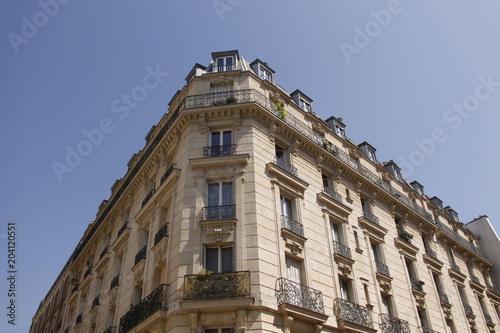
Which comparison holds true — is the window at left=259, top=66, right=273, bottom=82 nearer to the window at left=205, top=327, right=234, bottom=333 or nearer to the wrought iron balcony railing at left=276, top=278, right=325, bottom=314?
the wrought iron balcony railing at left=276, top=278, right=325, bottom=314

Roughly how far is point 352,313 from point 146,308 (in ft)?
25.2

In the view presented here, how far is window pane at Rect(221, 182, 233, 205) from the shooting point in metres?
15.3

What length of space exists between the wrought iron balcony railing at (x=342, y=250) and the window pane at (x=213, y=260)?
5663 mm

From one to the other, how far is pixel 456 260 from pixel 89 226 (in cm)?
2673

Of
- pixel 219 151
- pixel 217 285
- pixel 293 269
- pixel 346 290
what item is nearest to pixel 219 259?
pixel 217 285

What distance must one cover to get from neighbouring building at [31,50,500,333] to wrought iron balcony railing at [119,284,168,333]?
0.16 ft

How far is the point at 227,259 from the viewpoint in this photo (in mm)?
13914

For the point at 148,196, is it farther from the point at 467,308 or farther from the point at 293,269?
the point at 467,308

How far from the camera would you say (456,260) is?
27.6 m

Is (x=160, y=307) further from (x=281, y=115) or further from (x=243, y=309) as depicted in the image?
(x=281, y=115)

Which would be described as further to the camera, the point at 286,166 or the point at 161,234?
the point at 286,166

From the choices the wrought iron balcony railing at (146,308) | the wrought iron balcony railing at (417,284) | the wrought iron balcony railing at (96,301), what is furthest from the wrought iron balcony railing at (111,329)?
the wrought iron balcony railing at (417,284)

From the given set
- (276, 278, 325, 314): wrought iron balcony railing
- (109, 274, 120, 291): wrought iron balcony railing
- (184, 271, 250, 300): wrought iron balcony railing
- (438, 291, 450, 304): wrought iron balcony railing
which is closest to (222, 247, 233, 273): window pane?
(184, 271, 250, 300): wrought iron balcony railing

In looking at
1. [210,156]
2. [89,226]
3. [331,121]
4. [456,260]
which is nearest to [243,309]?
[210,156]
